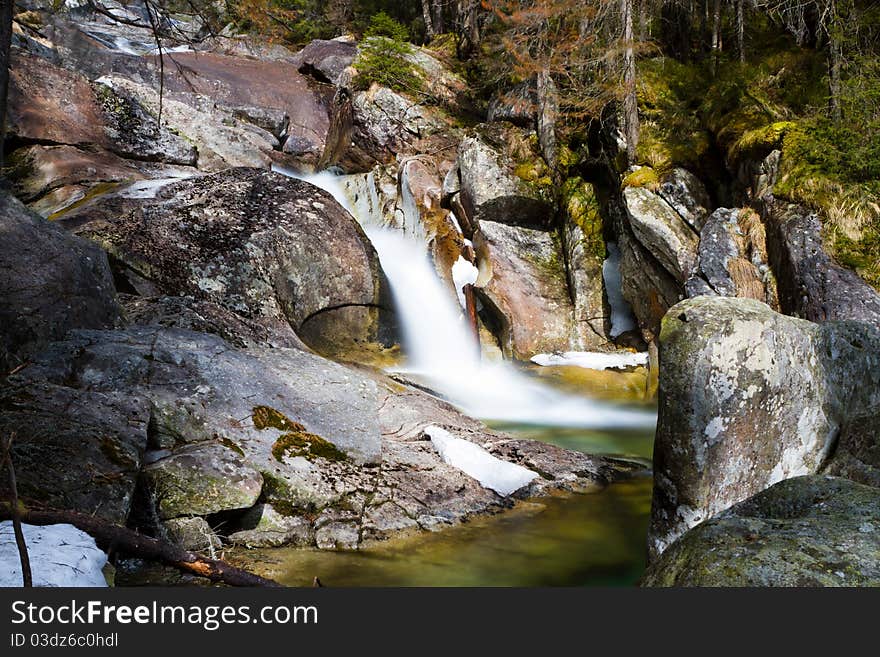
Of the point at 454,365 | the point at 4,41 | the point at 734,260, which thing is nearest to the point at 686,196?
the point at 734,260

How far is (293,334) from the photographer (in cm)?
878

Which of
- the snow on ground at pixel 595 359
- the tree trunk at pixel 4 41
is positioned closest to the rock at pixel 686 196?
the snow on ground at pixel 595 359

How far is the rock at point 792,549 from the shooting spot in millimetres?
1706

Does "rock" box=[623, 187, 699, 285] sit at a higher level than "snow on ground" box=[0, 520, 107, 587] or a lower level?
higher

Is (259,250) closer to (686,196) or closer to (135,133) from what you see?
(135,133)

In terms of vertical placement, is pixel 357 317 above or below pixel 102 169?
below

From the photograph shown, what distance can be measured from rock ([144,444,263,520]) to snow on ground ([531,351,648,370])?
24.9 feet

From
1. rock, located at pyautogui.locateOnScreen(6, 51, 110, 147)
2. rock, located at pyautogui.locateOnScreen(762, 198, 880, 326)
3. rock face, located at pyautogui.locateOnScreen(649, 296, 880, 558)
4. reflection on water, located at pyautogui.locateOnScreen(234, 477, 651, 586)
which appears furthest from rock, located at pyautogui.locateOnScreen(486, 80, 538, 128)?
rock face, located at pyautogui.locateOnScreen(649, 296, 880, 558)

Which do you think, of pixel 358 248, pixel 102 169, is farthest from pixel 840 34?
pixel 102 169

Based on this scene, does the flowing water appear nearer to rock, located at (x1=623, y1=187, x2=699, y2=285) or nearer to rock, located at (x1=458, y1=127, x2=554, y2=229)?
rock, located at (x1=623, y1=187, x2=699, y2=285)

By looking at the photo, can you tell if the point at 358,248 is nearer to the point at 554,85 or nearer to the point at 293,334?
the point at 293,334

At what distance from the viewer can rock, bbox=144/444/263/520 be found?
14.8 ft

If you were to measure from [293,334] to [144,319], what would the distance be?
7.19 feet

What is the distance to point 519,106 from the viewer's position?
1545 centimetres
